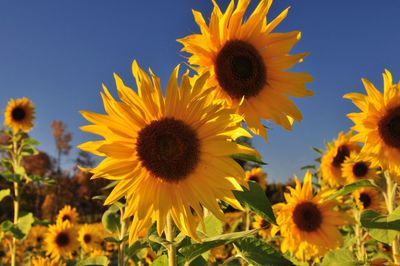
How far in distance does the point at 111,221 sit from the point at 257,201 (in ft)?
8.84

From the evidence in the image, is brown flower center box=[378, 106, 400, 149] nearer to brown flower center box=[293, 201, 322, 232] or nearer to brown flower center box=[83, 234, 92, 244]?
brown flower center box=[293, 201, 322, 232]

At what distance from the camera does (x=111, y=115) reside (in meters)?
2.39

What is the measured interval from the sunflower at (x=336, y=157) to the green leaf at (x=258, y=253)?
5540 mm

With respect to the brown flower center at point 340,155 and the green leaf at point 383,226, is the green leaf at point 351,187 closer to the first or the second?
the green leaf at point 383,226

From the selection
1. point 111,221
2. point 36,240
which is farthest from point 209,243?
point 36,240

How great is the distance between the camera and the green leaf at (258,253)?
245 centimetres

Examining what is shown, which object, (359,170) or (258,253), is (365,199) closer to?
(359,170)

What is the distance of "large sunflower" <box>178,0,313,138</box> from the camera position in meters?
2.93

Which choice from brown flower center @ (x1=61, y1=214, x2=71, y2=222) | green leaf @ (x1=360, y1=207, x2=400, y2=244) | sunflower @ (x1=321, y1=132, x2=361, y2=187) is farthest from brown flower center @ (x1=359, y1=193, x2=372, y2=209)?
brown flower center @ (x1=61, y1=214, x2=71, y2=222)

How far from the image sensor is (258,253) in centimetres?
258

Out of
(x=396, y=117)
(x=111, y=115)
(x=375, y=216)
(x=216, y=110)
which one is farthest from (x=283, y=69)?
(x=396, y=117)

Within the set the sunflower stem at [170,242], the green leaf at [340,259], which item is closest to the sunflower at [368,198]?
the green leaf at [340,259]

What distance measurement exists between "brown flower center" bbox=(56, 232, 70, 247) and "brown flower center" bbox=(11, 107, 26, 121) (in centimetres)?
338

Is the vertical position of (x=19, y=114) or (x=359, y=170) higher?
(x=19, y=114)
